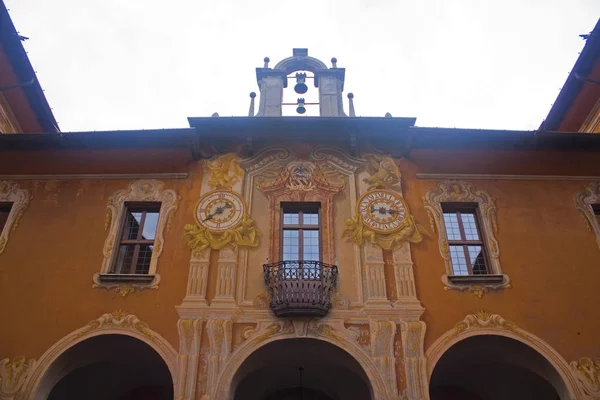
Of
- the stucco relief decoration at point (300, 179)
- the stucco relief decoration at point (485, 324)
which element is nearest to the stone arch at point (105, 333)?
the stucco relief decoration at point (300, 179)

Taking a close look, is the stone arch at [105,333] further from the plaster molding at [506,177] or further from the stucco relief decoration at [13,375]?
the plaster molding at [506,177]

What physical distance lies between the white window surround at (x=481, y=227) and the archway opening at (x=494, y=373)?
1229 millimetres

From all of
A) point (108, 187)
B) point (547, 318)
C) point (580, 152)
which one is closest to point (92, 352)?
point (108, 187)

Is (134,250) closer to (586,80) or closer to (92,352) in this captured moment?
(92,352)

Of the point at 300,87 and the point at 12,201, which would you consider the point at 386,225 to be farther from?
the point at 12,201

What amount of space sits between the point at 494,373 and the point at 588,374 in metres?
2.96

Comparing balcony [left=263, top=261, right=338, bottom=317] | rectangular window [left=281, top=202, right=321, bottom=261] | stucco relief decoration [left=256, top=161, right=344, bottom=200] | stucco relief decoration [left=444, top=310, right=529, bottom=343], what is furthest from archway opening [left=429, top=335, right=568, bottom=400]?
stucco relief decoration [left=256, top=161, right=344, bottom=200]

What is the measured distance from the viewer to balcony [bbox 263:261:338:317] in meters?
11.0

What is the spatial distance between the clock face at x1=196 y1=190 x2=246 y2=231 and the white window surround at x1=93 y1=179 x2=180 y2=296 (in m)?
0.77

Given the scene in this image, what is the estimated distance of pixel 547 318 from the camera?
1126 centimetres

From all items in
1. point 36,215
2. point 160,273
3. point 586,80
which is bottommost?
point 160,273

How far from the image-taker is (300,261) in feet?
38.0

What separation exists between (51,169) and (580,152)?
46.3ft

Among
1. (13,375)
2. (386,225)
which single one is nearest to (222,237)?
(386,225)
